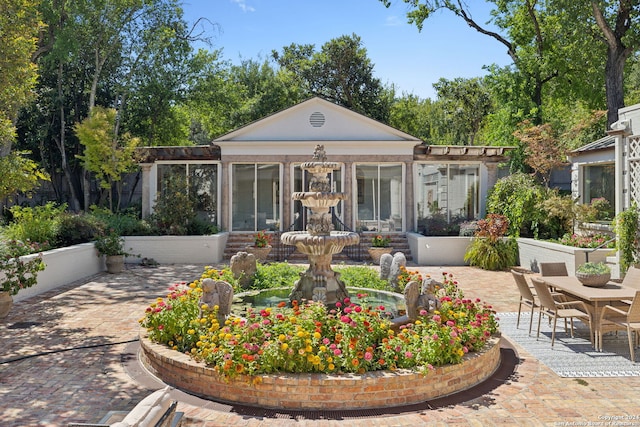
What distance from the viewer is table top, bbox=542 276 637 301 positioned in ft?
22.9

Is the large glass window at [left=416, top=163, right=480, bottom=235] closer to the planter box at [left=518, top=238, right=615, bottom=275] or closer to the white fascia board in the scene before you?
the white fascia board

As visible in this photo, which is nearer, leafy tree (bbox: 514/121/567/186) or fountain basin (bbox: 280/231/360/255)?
fountain basin (bbox: 280/231/360/255)

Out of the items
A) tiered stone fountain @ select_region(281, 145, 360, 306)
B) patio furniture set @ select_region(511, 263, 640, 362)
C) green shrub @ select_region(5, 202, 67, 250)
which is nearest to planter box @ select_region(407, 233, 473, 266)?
patio furniture set @ select_region(511, 263, 640, 362)

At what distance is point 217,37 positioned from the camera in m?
25.8

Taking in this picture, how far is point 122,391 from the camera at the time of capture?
5664mm

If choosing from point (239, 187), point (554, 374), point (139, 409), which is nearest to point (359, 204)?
point (239, 187)

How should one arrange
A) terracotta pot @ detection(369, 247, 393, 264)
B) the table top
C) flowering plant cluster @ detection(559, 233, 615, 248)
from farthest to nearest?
terracotta pot @ detection(369, 247, 393, 264) → flowering plant cluster @ detection(559, 233, 615, 248) → the table top

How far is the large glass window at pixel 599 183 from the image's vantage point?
16547 mm

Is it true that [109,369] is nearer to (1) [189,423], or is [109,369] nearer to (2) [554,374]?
(1) [189,423]

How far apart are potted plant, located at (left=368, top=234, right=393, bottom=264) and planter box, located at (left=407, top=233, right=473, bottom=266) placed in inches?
40.9

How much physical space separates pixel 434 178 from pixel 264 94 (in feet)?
54.2

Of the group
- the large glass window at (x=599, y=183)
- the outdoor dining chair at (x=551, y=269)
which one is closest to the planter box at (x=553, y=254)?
the large glass window at (x=599, y=183)

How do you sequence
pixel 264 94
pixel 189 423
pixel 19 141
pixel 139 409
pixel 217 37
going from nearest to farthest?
pixel 139 409
pixel 189 423
pixel 19 141
pixel 217 37
pixel 264 94

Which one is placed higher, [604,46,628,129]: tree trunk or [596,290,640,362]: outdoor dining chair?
[604,46,628,129]: tree trunk
